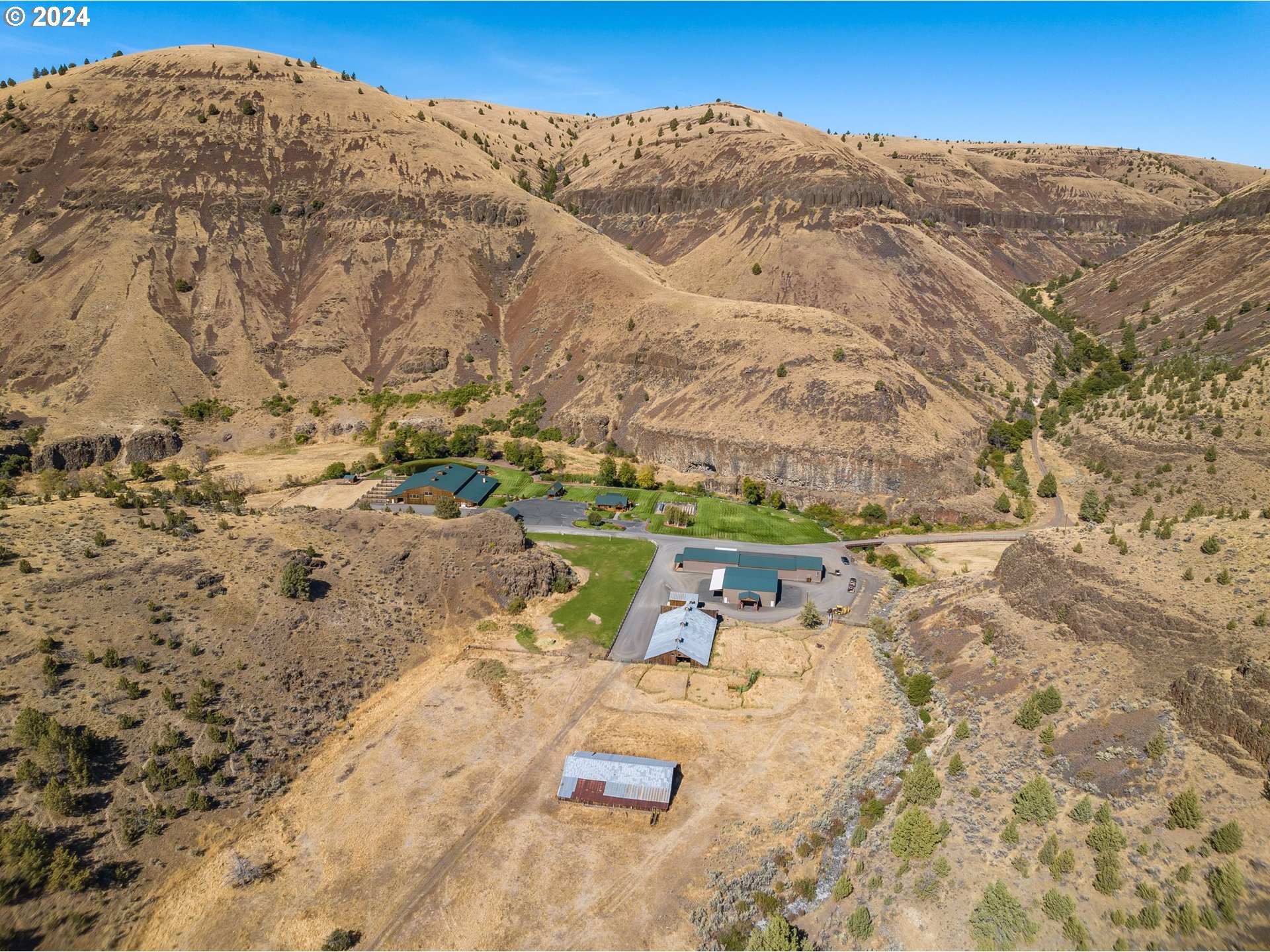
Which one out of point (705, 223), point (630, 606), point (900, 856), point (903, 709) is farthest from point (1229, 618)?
point (705, 223)

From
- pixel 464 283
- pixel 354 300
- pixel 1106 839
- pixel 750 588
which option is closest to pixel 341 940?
pixel 1106 839

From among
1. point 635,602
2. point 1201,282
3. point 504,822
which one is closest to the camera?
point 504,822

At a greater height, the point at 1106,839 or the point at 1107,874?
the point at 1106,839

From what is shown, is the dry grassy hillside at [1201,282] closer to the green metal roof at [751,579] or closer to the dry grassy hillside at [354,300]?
the dry grassy hillside at [354,300]

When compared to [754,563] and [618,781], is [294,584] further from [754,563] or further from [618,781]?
[754,563]

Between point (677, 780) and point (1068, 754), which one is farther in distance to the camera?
point (677, 780)

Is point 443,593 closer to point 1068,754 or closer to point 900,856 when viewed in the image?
point 900,856
